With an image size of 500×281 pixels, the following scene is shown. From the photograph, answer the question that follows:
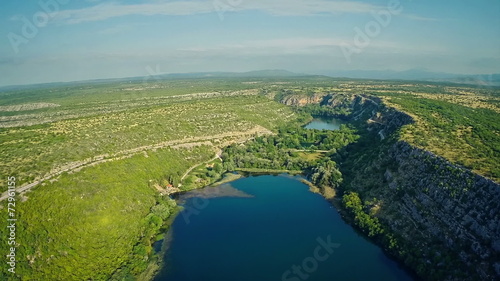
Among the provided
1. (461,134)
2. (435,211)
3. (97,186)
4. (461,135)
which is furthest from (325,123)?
(97,186)

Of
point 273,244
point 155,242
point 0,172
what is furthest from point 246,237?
point 0,172

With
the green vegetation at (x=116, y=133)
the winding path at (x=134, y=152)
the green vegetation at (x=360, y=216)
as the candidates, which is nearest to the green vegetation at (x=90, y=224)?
the winding path at (x=134, y=152)

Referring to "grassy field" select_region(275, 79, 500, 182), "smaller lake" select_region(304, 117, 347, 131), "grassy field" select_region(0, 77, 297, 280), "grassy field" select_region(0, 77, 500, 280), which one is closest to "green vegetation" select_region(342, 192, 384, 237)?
"grassy field" select_region(275, 79, 500, 182)

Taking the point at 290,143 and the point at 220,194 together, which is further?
the point at 290,143

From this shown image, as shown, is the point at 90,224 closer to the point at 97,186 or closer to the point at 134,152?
the point at 97,186

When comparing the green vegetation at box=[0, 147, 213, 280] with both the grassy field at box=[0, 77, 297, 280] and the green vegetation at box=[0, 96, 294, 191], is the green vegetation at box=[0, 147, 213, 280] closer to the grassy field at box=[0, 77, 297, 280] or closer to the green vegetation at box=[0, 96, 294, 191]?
the grassy field at box=[0, 77, 297, 280]

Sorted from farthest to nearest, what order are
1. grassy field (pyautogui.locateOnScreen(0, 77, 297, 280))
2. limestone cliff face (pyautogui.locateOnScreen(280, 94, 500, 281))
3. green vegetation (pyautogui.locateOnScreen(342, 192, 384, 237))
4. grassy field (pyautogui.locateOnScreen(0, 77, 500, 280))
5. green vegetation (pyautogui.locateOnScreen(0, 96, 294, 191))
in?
1. green vegetation (pyautogui.locateOnScreen(0, 96, 294, 191))
2. green vegetation (pyautogui.locateOnScreen(342, 192, 384, 237))
3. grassy field (pyautogui.locateOnScreen(0, 77, 500, 280))
4. grassy field (pyautogui.locateOnScreen(0, 77, 297, 280))
5. limestone cliff face (pyautogui.locateOnScreen(280, 94, 500, 281))

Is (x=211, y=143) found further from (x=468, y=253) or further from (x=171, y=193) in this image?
(x=468, y=253)
